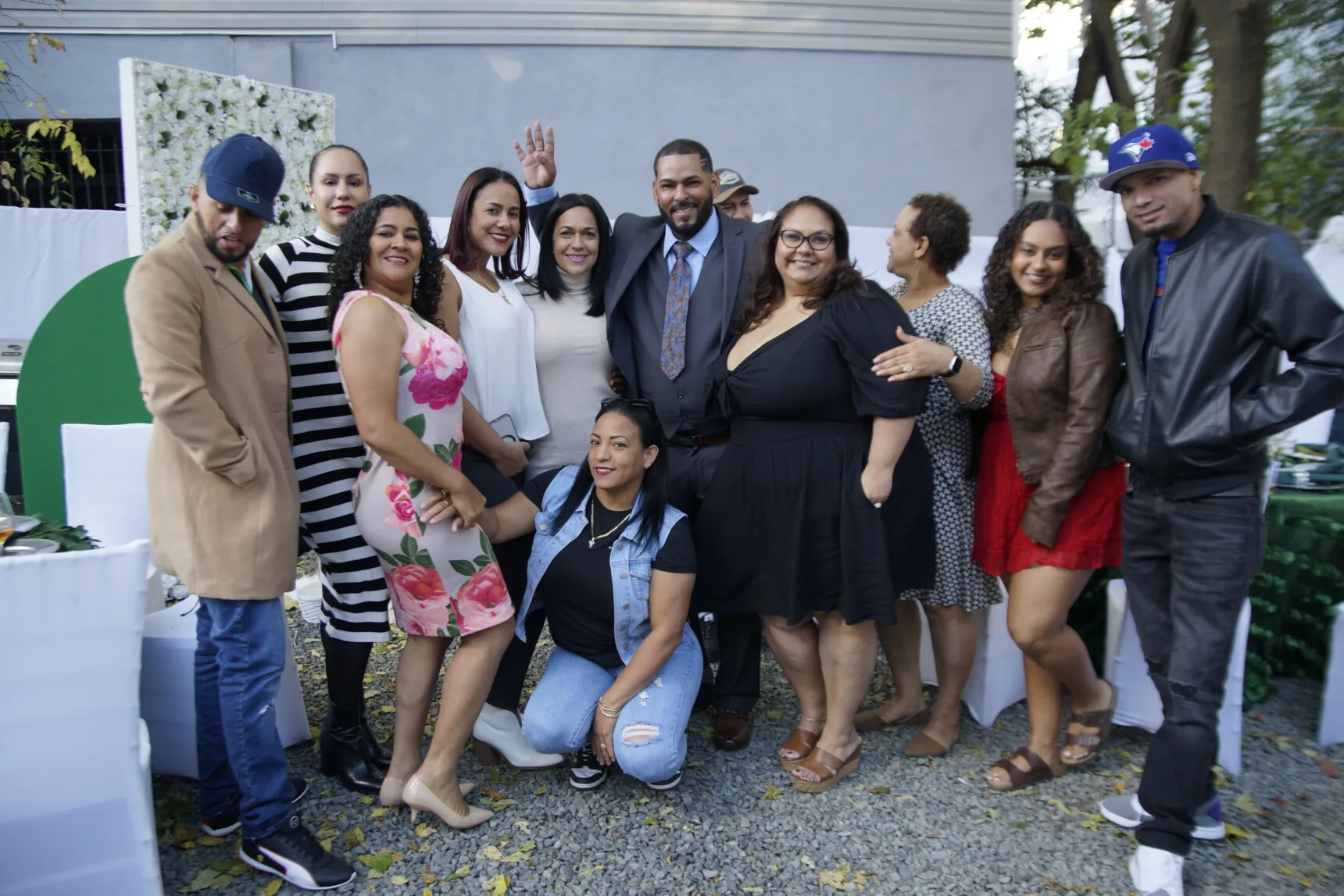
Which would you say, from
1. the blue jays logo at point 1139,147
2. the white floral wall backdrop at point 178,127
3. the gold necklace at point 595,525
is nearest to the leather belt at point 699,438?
the gold necklace at point 595,525

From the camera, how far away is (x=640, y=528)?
10.3 ft

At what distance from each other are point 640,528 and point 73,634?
61.7 inches

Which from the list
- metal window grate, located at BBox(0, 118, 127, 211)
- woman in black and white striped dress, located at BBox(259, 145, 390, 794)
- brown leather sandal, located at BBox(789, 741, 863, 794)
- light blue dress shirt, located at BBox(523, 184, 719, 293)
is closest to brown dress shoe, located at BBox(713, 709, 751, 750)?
brown leather sandal, located at BBox(789, 741, 863, 794)

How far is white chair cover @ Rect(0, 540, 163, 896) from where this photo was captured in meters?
2.18

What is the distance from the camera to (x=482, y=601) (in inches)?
116

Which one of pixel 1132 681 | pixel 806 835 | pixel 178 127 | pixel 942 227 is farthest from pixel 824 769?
pixel 178 127

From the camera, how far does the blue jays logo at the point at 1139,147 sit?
260cm

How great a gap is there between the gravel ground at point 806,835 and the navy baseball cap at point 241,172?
6.09ft

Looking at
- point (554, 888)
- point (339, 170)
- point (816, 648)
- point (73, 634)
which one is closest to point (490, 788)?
point (554, 888)

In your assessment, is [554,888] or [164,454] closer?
[164,454]

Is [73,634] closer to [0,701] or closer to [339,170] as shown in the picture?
[0,701]

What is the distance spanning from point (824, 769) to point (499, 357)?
5.77 feet

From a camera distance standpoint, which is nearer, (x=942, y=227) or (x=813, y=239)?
(x=813, y=239)

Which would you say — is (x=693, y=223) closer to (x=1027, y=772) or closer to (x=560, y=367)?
(x=560, y=367)
